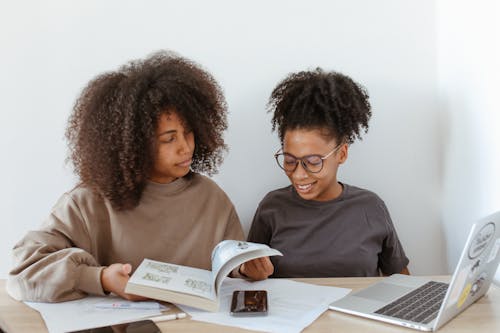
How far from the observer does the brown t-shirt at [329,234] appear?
4.99 feet

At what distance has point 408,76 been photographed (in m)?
1.72

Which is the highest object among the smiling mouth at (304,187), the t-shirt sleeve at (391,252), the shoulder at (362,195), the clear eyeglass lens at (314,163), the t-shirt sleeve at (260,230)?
the clear eyeglass lens at (314,163)

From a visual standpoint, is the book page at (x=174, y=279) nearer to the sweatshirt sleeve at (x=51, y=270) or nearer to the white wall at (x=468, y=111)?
the sweatshirt sleeve at (x=51, y=270)

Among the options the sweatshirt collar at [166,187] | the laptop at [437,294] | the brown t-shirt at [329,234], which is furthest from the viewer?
the brown t-shirt at [329,234]

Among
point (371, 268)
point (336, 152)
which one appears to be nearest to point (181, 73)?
point (336, 152)

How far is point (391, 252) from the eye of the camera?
5.22 ft

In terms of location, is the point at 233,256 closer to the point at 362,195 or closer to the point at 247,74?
the point at 362,195

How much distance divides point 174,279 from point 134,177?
0.31 metres

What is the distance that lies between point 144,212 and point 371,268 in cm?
66

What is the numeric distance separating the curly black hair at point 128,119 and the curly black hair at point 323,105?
9.7 inches

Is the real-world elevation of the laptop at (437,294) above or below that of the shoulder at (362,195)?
below

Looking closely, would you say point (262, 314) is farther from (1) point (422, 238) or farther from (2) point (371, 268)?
(1) point (422, 238)

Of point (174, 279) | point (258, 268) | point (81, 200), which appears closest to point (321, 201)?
point (258, 268)

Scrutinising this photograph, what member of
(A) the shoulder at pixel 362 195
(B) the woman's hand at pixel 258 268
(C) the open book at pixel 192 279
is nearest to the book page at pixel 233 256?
(C) the open book at pixel 192 279
